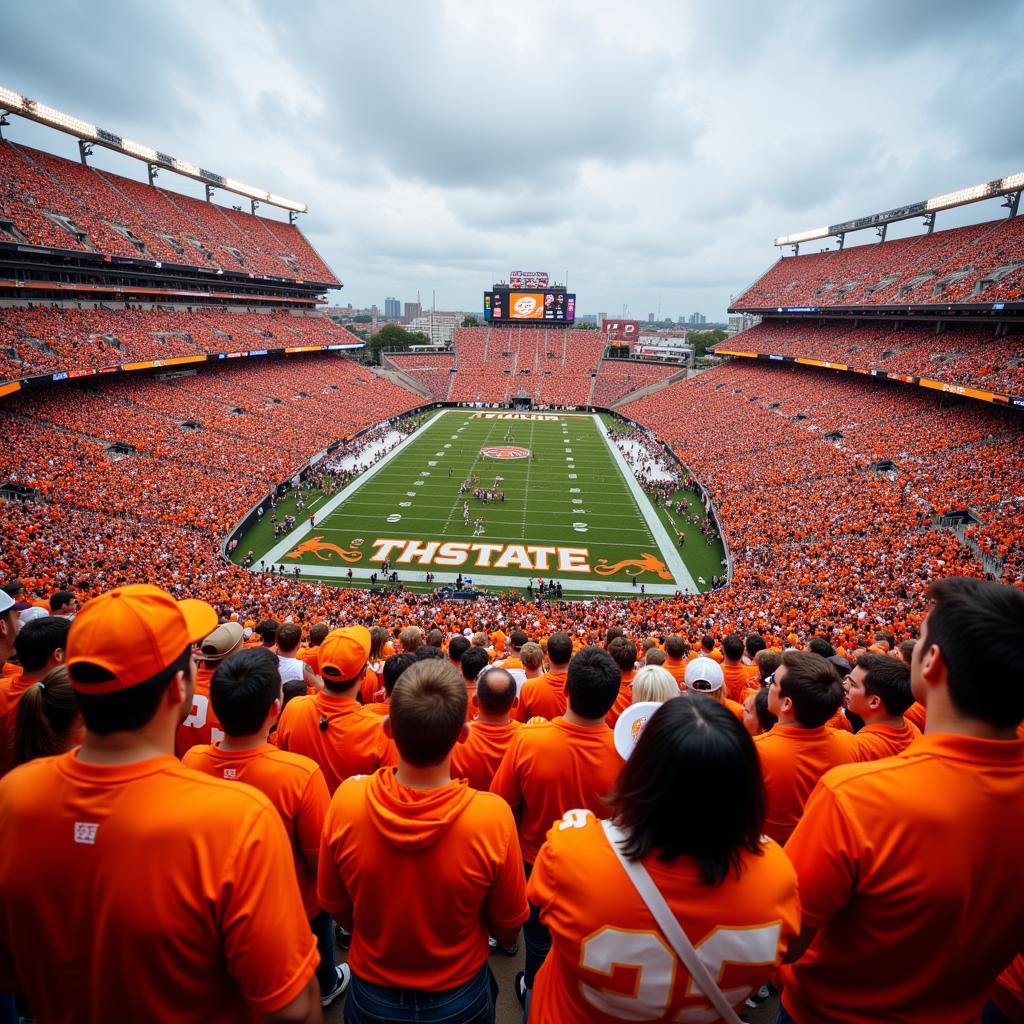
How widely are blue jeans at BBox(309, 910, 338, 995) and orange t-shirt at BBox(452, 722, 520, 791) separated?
115cm

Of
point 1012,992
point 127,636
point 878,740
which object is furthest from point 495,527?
point 127,636

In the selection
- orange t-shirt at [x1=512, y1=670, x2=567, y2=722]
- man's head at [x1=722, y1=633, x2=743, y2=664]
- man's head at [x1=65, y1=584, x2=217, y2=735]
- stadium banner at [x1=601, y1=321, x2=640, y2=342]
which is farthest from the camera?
stadium banner at [x1=601, y1=321, x2=640, y2=342]

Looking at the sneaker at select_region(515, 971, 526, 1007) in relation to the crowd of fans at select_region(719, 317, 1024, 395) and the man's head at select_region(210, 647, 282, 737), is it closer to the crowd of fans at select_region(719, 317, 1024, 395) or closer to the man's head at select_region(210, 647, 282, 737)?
the man's head at select_region(210, 647, 282, 737)

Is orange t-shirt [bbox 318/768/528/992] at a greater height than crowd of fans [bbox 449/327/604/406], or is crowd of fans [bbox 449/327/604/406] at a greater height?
crowd of fans [bbox 449/327/604/406]

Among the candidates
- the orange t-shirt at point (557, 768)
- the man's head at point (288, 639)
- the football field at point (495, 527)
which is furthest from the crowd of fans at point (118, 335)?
the orange t-shirt at point (557, 768)

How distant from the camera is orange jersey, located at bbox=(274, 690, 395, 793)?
371 cm

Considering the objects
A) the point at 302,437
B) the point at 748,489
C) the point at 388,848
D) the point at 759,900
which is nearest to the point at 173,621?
the point at 388,848

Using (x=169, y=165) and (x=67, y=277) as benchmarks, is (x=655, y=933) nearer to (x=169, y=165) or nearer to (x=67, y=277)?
(x=67, y=277)

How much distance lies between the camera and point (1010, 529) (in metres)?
16.7

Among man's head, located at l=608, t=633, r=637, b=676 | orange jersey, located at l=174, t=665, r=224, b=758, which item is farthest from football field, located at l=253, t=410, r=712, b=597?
orange jersey, located at l=174, t=665, r=224, b=758

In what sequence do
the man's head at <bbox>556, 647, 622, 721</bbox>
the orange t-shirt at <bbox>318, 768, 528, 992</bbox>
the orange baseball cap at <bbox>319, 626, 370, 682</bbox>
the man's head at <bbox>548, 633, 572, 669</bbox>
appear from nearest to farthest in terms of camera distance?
the orange t-shirt at <bbox>318, 768, 528, 992</bbox>
the man's head at <bbox>556, 647, 622, 721</bbox>
the orange baseball cap at <bbox>319, 626, 370, 682</bbox>
the man's head at <bbox>548, 633, 572, 669</bbox>

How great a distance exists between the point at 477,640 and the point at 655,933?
24.1ft

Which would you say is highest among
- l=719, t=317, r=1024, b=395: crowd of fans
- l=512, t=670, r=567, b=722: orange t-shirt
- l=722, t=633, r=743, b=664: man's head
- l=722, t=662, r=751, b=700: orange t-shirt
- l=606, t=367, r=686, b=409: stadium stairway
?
l=719, t=317, r=1024, b=395: crowd of fans

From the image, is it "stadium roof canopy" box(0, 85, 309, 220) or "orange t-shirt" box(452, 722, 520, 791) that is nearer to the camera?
"orange t-shirt" box(452, 722, 520, 791)
